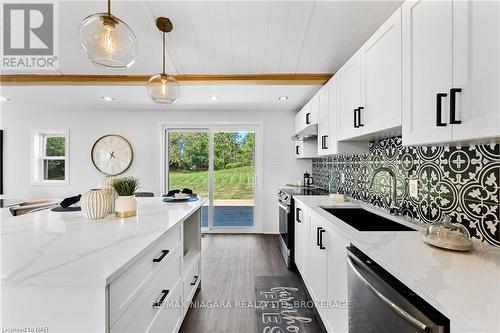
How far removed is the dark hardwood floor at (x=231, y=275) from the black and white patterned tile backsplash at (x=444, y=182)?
1.52 meters

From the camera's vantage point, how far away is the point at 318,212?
1877mm

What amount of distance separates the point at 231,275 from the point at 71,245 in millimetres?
2022

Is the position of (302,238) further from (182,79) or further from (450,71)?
(182,79)

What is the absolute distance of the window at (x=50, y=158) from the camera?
4.45 metres

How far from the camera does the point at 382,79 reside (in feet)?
4.79

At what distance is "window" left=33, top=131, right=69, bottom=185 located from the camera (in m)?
4.45

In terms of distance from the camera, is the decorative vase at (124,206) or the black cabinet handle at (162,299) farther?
the decorative vase at (124,206)

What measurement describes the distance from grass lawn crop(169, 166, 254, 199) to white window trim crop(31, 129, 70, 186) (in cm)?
222

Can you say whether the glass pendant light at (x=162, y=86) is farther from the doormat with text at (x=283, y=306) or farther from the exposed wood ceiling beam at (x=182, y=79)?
the doormat with text at (x=283, y=306)

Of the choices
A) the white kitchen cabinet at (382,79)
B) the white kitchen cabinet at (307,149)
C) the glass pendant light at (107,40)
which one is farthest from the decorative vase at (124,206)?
the white kitchen cabinet at (307,149)

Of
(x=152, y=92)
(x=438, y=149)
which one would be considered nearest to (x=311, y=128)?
(x=438, y=149)

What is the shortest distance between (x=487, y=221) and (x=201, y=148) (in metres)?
3.97

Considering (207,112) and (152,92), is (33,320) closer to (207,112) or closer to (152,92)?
(152,92)

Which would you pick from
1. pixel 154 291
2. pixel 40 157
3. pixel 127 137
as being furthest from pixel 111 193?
pixel 40 157
